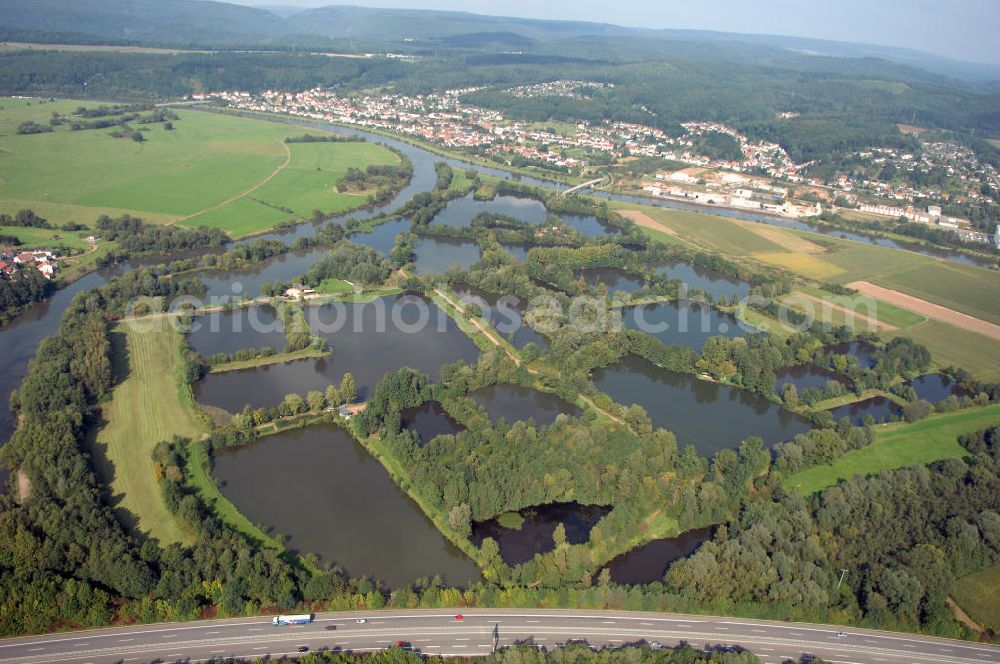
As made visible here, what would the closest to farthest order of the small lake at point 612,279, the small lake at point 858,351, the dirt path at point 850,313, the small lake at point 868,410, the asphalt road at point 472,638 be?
the asphalt road at point 472,638
the small lake at point 868,410
the small lake at point 858,351
the dirt path at point 850,313
the small lake at point 612,279

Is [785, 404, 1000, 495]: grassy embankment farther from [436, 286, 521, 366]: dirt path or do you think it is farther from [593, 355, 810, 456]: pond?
[436, 286, 521, 366]: dirt path

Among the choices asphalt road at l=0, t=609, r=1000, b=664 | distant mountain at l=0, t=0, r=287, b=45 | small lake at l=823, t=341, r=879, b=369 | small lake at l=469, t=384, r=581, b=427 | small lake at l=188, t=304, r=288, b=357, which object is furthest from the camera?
distant mountain at l=0, t=0, r=287, b=45

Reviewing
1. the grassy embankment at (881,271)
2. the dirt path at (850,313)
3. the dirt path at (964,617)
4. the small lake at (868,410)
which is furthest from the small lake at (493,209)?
the dirt path at (964,617)

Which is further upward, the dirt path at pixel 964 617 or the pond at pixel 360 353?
the pond at pixel 360 353

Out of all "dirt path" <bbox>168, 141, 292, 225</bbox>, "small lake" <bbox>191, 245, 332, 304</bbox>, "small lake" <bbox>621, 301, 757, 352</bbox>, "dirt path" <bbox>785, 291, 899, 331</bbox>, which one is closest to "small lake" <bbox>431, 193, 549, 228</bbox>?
"small lake" <bbox>191, 245, 332, 304</bbox>

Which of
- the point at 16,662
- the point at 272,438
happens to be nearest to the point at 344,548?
the point at 272,438

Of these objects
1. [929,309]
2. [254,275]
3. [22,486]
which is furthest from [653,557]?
[254,275]

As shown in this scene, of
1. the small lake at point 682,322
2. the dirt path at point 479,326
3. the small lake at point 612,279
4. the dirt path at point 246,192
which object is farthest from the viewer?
the dirt path at point 246,192

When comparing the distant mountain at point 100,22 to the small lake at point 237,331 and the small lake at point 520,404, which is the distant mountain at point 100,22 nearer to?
the small lake at point 237,331
